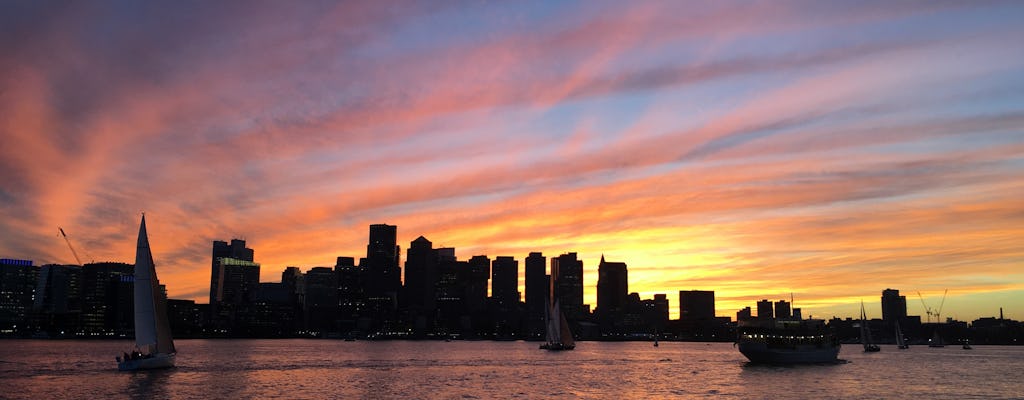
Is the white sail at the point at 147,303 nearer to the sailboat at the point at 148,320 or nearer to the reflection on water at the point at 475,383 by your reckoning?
the sailboat at the point at 148,320

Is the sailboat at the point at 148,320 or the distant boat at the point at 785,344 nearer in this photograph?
the sailboat at the point at 148,320

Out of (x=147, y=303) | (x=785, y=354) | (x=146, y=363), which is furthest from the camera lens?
(x=785, y=354)

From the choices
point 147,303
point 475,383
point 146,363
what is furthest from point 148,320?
point 475,383

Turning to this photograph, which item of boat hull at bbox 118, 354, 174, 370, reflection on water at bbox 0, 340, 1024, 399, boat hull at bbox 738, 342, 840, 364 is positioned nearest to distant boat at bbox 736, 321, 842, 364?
boat hull at bbox 738, 342, 840, 364

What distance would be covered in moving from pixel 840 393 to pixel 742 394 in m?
13.9

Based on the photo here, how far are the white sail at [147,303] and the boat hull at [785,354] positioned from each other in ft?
351

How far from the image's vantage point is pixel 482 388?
109 meters

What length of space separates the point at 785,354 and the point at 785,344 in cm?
230

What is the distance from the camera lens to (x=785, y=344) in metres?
158

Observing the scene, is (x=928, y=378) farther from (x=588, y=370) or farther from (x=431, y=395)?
(x=431, y=395)

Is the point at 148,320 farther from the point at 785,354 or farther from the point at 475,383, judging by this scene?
the point at 785,354

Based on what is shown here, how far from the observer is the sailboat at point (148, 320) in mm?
109938

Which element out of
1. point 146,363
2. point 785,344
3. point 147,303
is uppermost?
point 147,303

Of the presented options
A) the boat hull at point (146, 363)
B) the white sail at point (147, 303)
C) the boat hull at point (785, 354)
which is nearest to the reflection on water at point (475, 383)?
the boat hull at point (146, 363)
